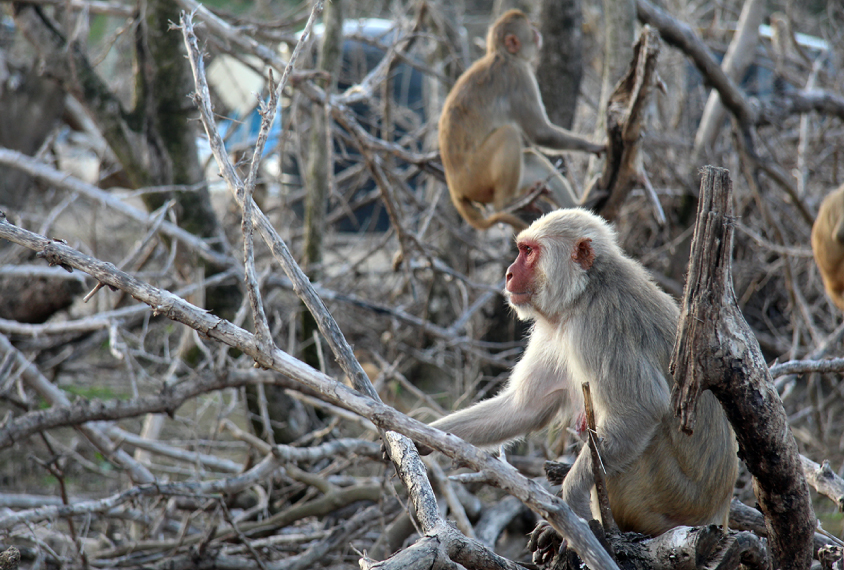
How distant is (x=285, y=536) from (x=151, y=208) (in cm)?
244

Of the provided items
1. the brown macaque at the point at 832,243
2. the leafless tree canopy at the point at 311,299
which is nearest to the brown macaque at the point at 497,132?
the leafless tree canopy at the point at 311,299

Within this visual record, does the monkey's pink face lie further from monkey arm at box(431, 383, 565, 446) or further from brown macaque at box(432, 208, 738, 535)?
monkey arm at box(431, 383, 565, 446)

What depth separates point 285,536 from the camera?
3736 millimetres

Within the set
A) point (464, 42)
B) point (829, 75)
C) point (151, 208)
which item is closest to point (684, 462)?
point (151, 208)

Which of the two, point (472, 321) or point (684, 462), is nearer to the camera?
point (684, 462)

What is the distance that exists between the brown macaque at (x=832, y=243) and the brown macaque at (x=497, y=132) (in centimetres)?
173

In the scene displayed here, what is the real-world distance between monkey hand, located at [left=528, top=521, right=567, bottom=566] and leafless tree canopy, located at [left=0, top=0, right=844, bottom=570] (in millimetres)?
124

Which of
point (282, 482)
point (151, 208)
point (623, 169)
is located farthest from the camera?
point (151, 208)

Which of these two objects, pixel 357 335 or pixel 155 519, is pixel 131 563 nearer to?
pixel 155 519

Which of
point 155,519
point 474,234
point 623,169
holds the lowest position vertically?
point 155,519

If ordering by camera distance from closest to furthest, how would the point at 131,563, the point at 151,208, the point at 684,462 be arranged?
the point at 684,462 → the point at 131,563 → the point at 151,208

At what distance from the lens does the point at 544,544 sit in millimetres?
2307

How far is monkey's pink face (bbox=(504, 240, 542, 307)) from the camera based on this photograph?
105 inches

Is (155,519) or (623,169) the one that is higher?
(623,169)
